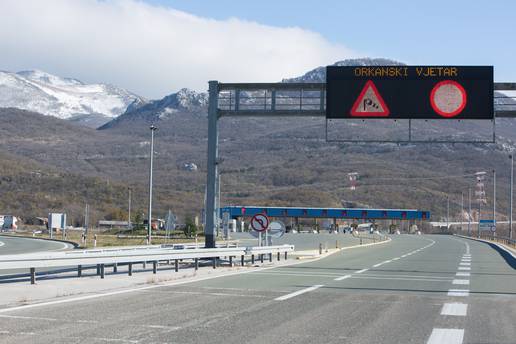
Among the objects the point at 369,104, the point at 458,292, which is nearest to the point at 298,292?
the point at 458,292

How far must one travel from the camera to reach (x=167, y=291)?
17703 millimetres

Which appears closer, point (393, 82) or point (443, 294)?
point (443, 294)

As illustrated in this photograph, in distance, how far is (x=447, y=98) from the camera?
94.6 feet

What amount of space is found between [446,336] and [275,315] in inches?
125

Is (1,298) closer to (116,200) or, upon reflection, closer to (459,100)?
(459,100)

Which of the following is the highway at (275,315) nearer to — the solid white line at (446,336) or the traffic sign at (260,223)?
the solid white line at (446,336)

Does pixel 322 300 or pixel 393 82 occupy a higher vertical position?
pixel 393 82

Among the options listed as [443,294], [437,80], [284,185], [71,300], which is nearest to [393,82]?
[437,80]

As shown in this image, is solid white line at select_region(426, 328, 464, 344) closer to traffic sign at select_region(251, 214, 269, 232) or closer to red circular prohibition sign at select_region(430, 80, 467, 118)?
red circular prohibition sign at select_region(430, 80, 467, 118)

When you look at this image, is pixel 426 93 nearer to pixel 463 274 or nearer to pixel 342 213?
pixel 463 274

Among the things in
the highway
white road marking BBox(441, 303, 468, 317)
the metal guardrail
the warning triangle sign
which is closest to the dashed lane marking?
the highway

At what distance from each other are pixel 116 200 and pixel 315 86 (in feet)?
349

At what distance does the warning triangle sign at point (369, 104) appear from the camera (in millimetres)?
28922

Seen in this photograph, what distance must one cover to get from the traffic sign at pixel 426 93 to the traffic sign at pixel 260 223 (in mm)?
5370
